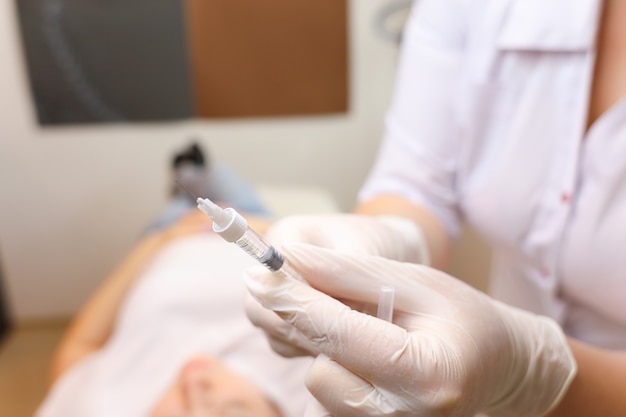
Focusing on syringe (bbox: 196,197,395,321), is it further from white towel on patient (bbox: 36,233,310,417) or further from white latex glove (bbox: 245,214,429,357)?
white towel on patient (bbox: 36,233,310,417)

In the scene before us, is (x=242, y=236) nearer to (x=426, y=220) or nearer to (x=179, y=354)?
(x=426, y=220)

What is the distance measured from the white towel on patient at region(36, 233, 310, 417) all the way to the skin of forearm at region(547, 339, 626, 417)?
1.89 feet

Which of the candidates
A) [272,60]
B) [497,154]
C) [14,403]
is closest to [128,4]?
[272,60]

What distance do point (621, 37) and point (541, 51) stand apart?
89 mm

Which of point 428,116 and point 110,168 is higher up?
point 428,116

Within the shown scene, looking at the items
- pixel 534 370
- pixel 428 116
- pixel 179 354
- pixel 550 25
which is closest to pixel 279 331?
pixel 534 370

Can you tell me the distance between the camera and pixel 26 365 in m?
2.10

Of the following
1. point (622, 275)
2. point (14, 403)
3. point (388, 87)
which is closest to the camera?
point (622, 275)

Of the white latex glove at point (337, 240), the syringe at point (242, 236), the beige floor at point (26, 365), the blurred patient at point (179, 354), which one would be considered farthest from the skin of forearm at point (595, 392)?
the beige floor at point (26, 365)

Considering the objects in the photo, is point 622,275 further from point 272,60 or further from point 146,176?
point 146,176

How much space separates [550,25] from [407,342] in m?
0.45

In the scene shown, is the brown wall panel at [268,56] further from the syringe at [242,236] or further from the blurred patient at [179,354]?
the syringe at [242,236]

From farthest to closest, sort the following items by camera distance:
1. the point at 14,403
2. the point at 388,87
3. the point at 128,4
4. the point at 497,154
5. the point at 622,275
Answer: the point at 388,87
the point at 128,4
the point at 14,403
the point at 497,154
the point at 622,275

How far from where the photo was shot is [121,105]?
226 cm
